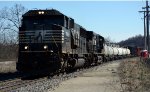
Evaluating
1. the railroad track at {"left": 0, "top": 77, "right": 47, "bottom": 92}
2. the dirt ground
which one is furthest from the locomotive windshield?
the railroad track at {"left": 0, "top": 77, "right": 47, "bottom": 92}

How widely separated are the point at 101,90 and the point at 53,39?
7.59 metres

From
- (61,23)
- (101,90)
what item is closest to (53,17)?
(61,23)

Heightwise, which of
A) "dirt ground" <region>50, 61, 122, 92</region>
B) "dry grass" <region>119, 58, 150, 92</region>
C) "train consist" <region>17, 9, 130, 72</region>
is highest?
"train consist" <region>17, 9, 130, 72</region>

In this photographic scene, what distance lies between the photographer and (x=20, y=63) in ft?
70.9

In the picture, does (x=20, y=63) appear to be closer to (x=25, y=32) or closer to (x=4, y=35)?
(x=25, y=32)

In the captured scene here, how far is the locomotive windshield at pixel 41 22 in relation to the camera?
22.7 metres

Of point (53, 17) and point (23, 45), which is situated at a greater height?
point (53, 17)

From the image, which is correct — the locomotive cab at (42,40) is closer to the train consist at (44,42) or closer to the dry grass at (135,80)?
the train consist at (44,42)

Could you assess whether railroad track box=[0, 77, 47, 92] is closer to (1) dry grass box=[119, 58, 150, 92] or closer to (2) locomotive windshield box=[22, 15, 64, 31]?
(1) dry grass box=[119, 58, 150, 92]

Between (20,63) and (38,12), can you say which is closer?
(20,63)

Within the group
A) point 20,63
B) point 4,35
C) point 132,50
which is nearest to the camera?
point 20,63

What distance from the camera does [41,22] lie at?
75.7ft

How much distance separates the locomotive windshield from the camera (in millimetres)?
22737

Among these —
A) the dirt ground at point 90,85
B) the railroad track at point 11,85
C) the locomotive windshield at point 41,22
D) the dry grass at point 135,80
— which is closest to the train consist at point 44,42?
the locomotive windshield at point 41,22
